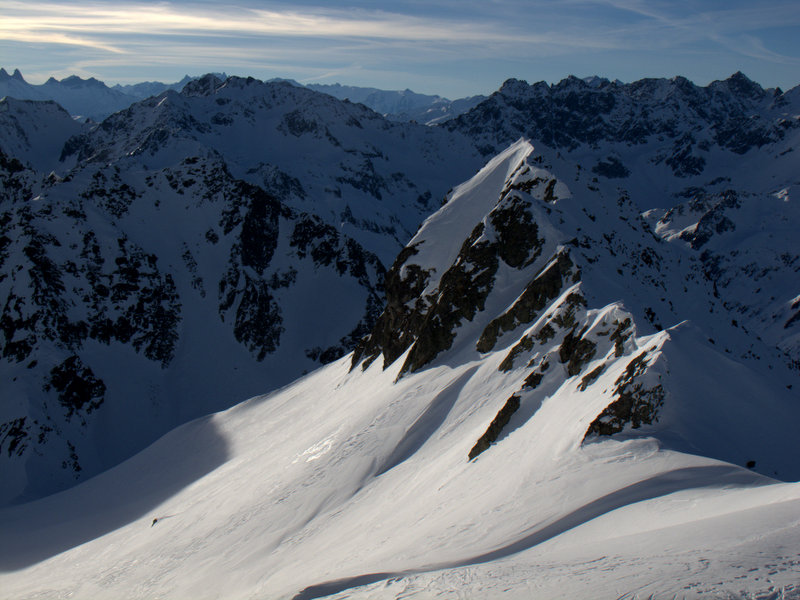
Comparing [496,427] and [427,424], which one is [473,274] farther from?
[496,427]

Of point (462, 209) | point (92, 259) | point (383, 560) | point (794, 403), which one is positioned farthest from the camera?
point (92, 259)

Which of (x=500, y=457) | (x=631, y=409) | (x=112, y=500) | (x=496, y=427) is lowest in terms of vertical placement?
(x=112, y=500)

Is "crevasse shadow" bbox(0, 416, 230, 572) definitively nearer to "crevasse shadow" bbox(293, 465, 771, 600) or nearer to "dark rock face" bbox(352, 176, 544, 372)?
"dark rock face" bbox(352, 176, 544, 372)

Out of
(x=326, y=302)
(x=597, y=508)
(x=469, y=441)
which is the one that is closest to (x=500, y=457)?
(x=469, y=441)

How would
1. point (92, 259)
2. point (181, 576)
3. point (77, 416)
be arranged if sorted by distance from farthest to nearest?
point (92, 259), point (77, 416), point (181, 576)

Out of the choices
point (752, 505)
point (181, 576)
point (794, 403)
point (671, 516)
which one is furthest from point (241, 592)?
point (794, 403)

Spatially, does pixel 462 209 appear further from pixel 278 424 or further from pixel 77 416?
pixel 77 416
